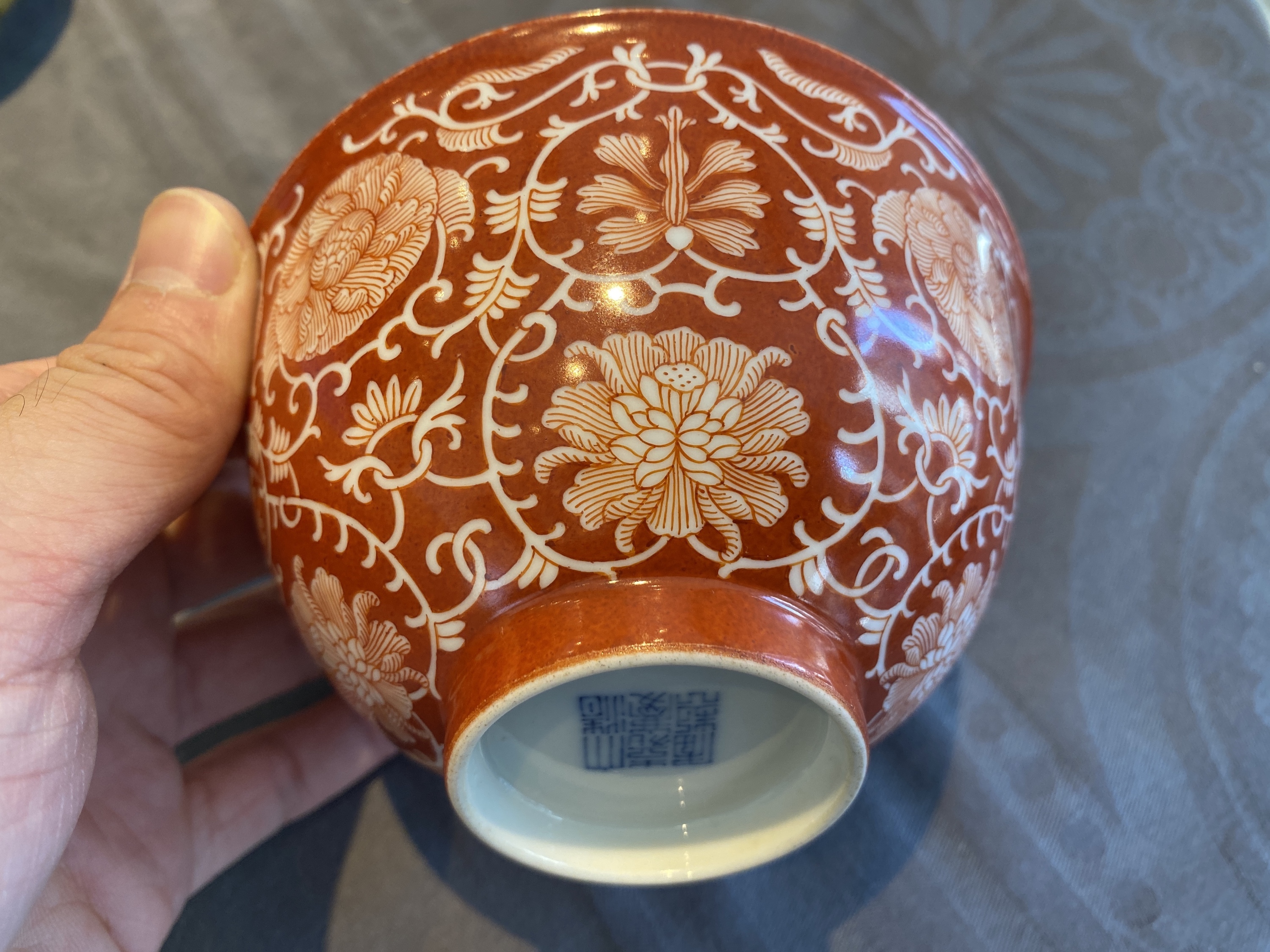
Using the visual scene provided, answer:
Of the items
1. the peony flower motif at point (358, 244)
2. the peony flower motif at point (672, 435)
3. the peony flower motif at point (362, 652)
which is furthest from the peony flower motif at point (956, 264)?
the peony flower motif at point (362, 652)

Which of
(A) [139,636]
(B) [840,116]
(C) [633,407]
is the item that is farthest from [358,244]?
(A) [139,636]

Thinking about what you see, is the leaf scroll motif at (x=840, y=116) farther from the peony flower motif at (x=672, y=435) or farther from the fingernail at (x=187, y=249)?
the fingernail at (x=187, y=249)

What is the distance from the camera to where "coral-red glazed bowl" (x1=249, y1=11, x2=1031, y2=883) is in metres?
Answer: 0.48

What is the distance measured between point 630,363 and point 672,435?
0.15ft

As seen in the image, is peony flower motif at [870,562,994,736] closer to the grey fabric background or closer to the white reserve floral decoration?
the white reserve floral decoration

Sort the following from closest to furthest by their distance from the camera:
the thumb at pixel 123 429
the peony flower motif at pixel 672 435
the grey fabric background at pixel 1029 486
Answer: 1. the peony flower motif at pixel 672 435
2. the thumb at pixel 123 429
3. the grey fabric background at pixel 1029 486

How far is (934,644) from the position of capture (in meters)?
0.57

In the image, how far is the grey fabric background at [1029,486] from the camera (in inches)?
31.6

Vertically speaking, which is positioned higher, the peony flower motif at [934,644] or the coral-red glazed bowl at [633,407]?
the coral-red glazed bowl at [633,407]

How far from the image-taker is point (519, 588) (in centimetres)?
49

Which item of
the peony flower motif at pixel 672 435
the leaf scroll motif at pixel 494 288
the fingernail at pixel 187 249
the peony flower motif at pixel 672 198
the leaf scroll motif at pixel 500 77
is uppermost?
the leaf scroll motif at pixel 500 77

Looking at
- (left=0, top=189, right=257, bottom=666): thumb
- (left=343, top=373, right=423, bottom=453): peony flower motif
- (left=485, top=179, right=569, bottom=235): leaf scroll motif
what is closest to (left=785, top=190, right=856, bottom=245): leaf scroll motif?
(left=485, top=179, right=569, bottom=235): leaf scroll motif

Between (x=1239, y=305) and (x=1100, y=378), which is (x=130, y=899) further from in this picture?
(x=1239, y=305)

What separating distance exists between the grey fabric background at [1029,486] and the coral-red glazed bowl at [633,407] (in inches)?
5.2
